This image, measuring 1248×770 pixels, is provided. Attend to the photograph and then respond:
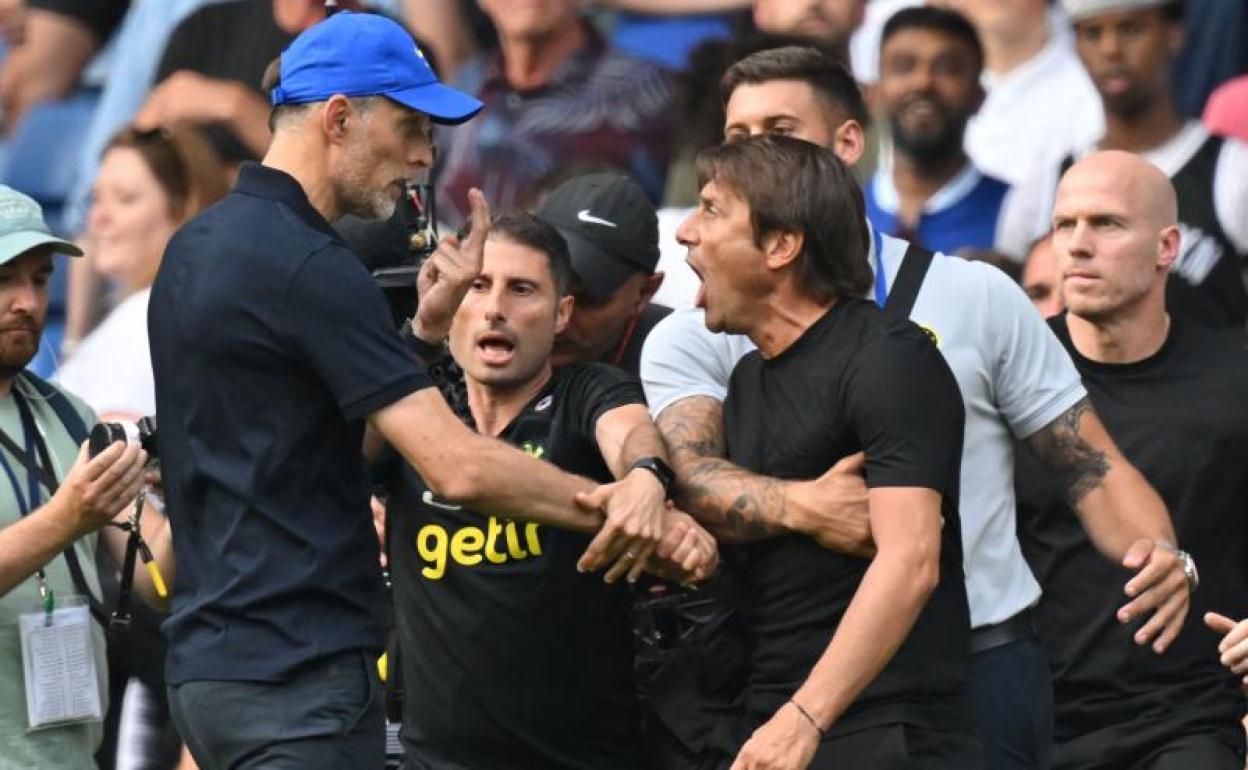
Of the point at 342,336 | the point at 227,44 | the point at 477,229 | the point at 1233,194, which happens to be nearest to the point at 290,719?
the point at 342,336

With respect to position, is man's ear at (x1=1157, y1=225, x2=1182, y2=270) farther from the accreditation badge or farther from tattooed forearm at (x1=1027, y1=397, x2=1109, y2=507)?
the accreditation badge

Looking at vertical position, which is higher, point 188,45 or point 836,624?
point 188,45

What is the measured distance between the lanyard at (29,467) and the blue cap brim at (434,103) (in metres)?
1.41

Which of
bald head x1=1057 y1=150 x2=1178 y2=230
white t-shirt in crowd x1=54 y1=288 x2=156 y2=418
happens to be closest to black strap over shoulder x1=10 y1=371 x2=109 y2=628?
white t-shirt in crowd x1=54 y1=288 x2=156 y2=418

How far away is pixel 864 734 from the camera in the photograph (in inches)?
194

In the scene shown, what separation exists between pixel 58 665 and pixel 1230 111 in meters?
4.27

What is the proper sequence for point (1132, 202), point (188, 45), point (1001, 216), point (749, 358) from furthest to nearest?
point (188, 45)
point (1001, 216)
point (1132, 202)
point (749, 358)

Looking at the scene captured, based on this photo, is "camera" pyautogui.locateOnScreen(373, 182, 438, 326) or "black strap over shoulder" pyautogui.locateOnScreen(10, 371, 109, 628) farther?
"black strap over shoulder" pyautogui.locateOnScreen(10, 371, 109, 628)

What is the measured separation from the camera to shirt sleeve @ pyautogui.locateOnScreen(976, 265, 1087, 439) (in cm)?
554

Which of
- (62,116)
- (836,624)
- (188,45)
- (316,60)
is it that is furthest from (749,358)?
(62,116)

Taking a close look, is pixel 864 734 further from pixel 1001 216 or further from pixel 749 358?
pixel 1001 216

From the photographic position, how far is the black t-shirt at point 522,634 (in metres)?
5.57

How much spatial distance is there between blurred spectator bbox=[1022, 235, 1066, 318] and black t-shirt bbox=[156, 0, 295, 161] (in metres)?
3.20

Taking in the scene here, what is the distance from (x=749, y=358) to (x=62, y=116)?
20.4 feet
